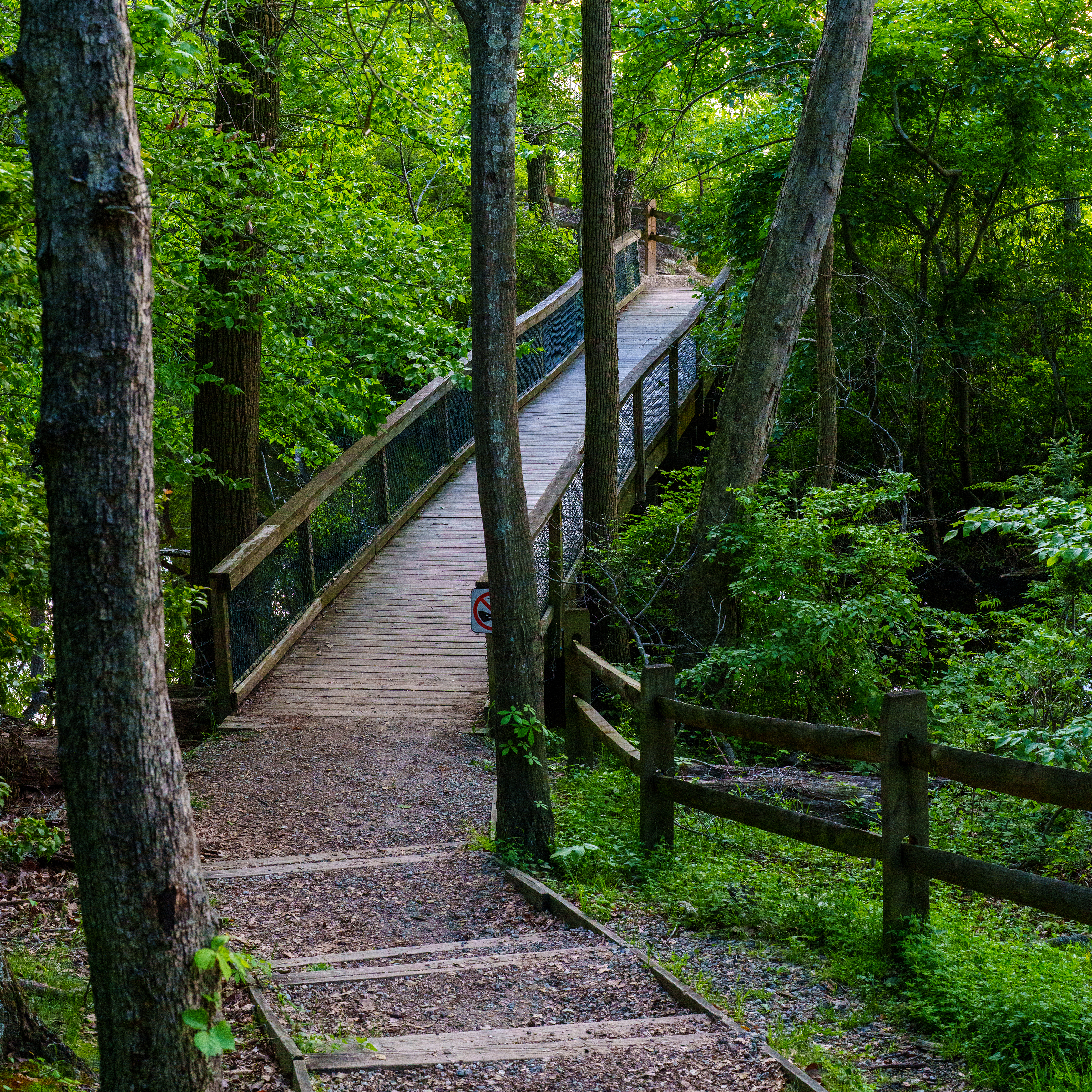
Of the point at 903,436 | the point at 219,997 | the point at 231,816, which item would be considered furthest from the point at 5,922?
the point at 903,436

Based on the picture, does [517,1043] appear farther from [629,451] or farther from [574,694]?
[629,451]

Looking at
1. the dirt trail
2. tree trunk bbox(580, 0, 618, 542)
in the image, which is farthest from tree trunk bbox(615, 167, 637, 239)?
the dirt trail

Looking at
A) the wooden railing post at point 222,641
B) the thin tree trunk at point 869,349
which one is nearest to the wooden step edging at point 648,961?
the wooden railing post at point 222,641

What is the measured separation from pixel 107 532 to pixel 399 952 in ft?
8.57

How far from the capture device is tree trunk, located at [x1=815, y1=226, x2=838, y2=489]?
36.3 ft

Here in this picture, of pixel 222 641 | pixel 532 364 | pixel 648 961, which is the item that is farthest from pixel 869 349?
pixel 648 961

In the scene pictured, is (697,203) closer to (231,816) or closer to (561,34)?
(561,34)

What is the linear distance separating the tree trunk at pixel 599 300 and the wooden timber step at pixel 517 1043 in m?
7.17

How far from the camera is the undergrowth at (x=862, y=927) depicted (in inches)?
131

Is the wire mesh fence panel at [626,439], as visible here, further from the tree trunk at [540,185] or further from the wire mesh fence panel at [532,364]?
the tree trunk at [540,185]

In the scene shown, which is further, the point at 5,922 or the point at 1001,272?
the point at 1001,272

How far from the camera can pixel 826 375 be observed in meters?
11.1

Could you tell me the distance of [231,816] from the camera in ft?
21.6

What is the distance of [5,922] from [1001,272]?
1279 centimetres
